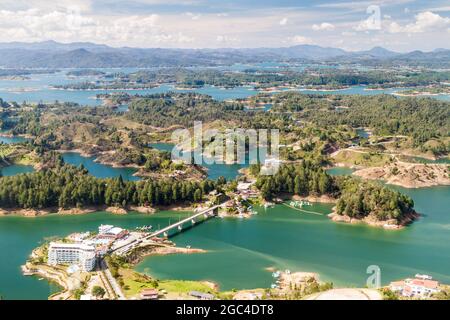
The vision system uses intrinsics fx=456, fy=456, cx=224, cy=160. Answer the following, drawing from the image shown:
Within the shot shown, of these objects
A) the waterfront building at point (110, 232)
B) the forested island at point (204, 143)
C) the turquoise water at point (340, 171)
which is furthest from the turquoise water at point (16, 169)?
the turquoise water at point (340, 171)

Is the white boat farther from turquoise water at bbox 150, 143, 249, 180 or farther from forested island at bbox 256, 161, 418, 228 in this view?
turquoise water at bbox 150, 143, 249, 180

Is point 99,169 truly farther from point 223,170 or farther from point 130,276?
point 130,276

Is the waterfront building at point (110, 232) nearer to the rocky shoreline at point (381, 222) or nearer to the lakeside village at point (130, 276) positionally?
the lakeside village at point (130, 276)

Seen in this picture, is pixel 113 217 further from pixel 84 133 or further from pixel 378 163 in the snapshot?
pixel 84 133

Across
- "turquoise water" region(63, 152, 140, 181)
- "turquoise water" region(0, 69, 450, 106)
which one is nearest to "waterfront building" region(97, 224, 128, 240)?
"turquoise water" region(63, 152, 140, 181)
